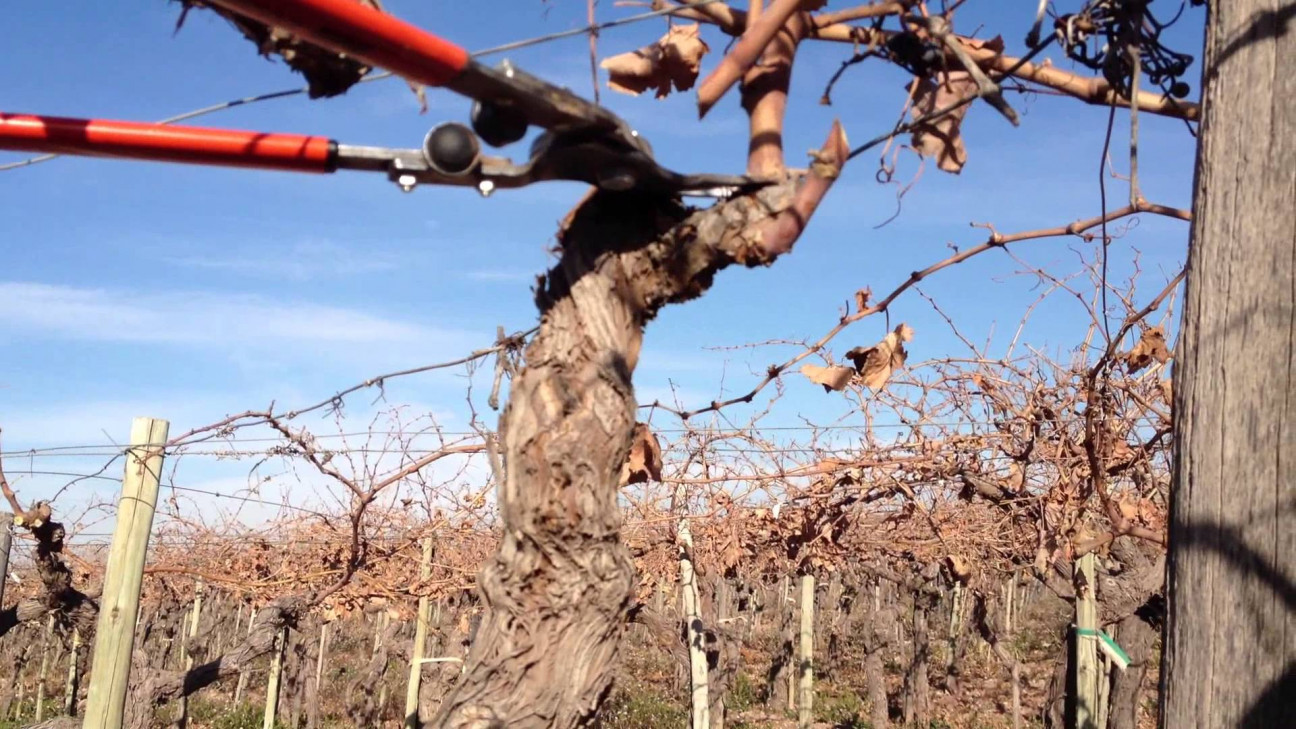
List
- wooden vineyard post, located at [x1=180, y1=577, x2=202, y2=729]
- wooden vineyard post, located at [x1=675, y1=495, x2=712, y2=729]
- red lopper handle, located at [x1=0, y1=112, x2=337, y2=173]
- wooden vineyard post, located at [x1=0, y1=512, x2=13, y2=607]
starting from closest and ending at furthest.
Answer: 1. red lopper handle, located at [x1=0, y1=112, x2=337, y2=173]
2. wooden vineyard post, located at [x1=0, y1=512, x2=13, y2=607]
3. wooden vineyard post, located at [x1=675, y1=495, x2=712, y2=729]
4. wooden vineyard post, located at [x1=180, y1=577, x2=202, y2=729]

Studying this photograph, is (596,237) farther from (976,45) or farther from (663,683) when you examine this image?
(663,683)

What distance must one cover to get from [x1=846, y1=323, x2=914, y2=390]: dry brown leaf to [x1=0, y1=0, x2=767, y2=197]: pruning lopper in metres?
0.88

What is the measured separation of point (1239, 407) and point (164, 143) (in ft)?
5.40

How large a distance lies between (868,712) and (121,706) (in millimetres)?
14628

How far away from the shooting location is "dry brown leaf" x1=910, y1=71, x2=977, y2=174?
2.14m

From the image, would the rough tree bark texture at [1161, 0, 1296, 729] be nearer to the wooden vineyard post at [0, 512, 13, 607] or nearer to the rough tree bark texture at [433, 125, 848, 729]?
the rough tree bark texture at [433, 125, 848, 729]

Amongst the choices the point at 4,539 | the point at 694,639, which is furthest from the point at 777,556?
the point at 4,539

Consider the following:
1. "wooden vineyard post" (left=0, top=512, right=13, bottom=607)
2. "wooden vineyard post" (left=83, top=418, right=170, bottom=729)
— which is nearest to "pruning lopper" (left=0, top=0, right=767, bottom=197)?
"wooden vineyard post" (left=83, top=418, right=170, bottom=729)

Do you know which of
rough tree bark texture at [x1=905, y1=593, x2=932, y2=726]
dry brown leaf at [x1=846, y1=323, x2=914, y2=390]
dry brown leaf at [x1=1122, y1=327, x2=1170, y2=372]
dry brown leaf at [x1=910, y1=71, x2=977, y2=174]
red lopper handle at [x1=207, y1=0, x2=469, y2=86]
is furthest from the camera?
rough tree bark texture at [x1=905, y1=593, x2=932, y2=726]

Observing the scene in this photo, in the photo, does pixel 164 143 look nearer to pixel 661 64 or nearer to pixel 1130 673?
pixel 661 64

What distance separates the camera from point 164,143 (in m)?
1.49

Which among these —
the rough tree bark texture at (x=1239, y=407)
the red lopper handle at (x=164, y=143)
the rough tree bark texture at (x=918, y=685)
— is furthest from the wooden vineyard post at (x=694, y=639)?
the rough tree bark texture at (x=918, y=685)

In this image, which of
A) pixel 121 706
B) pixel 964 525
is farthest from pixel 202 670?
pixel 964 525

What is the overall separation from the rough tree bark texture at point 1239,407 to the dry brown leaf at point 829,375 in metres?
0.85
